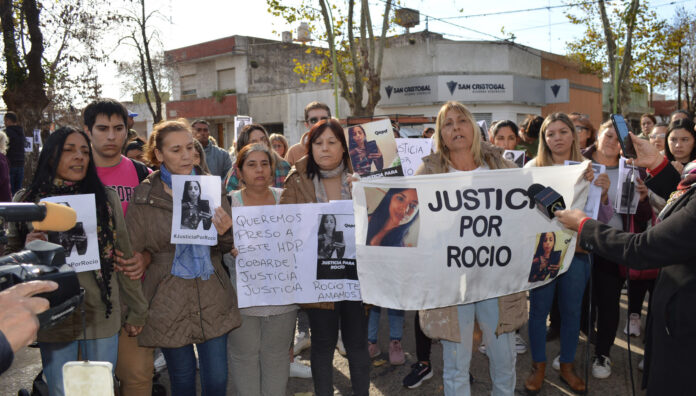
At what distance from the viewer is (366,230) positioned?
10.3ft

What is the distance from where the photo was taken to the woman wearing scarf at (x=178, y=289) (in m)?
3.05

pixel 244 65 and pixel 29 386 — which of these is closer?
pixel 29 386

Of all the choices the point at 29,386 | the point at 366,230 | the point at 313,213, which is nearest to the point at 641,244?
the point at 366,230

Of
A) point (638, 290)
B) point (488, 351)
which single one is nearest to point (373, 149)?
point (488, 351)

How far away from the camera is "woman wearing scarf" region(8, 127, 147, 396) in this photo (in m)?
2.76

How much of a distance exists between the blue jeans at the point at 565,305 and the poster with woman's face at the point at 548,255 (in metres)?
0.68

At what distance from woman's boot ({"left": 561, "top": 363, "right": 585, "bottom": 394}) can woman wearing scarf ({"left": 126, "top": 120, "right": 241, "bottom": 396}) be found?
2.69 m

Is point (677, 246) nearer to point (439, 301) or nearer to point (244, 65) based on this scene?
point (439, 301)

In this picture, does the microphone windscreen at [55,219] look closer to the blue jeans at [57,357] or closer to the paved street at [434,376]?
the blue jeans at [57,357]

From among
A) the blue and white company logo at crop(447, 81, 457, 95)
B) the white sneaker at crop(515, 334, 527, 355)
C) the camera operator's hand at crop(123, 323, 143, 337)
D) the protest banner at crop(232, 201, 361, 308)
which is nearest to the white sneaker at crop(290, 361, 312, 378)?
the protest banner at crop(232, 201, 361, 308)

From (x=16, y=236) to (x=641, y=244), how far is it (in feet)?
10.3

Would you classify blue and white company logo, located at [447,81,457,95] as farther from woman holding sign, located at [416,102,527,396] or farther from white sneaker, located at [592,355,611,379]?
woman holding sign, located at [416,102,527,396]

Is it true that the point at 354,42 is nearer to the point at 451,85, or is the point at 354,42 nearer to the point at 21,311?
the point at 451,85

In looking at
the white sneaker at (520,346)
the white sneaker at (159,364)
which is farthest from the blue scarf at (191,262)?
the white sneaker at (520,346)
